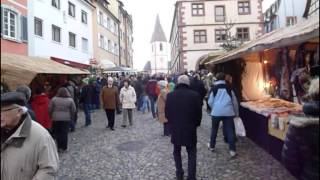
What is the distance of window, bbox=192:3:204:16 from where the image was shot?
45594 millimetres

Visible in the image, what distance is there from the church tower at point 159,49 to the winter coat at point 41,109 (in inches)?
3967

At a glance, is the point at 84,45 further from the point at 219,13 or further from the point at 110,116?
the point at 219,13

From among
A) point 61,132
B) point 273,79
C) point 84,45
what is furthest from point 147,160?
point 84,45

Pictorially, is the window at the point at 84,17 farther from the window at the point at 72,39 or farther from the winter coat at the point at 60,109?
the winter coat at the point at 60,109

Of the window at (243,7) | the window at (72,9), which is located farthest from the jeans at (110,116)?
the window at (243,7)

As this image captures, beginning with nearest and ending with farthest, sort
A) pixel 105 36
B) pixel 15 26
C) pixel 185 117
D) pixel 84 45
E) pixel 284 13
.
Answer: pixel 185 117
pixel 15 26
pixel 84 45
pixel 105 36
pixel 284 13

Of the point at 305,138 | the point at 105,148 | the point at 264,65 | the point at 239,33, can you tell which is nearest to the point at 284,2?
the point at 239,33

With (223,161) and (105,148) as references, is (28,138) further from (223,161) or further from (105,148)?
(105,148)

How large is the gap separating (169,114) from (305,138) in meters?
3.45

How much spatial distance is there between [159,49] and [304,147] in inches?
4256

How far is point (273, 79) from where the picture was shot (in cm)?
1098

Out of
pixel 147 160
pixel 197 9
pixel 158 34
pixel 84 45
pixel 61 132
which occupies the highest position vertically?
pixel 158 34

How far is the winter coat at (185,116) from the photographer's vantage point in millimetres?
6441

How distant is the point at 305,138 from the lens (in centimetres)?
336
